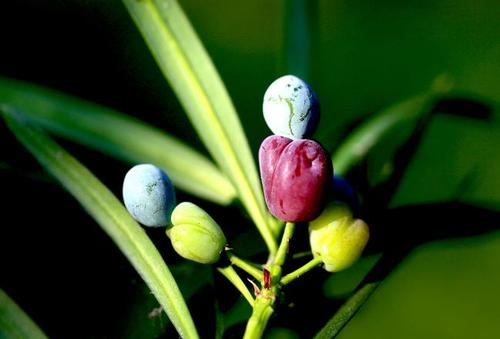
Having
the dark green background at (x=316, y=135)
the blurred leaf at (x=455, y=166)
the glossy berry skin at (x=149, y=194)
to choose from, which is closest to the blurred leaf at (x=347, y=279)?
the dark green background at (x=316, y=135)

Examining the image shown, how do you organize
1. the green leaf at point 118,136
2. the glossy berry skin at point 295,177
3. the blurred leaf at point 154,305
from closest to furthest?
1. the glossy berry skin at point 295,177
2. the blurred leaf at point 154,305
3. the green leaf at point 118,136

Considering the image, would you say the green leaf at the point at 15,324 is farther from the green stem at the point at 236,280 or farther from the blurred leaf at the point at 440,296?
the blurred leaf at the point at 440,296

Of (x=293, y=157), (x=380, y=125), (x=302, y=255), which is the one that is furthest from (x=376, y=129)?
(x=293, y=157)

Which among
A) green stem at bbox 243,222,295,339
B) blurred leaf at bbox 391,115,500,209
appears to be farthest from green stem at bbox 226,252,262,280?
blurred leaf at bbox 391,115,500,209

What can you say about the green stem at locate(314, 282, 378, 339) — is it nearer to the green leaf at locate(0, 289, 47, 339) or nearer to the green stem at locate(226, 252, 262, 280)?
the green stem at locate(226, 252, 262, 280)

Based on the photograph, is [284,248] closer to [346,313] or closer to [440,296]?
[346,313]
